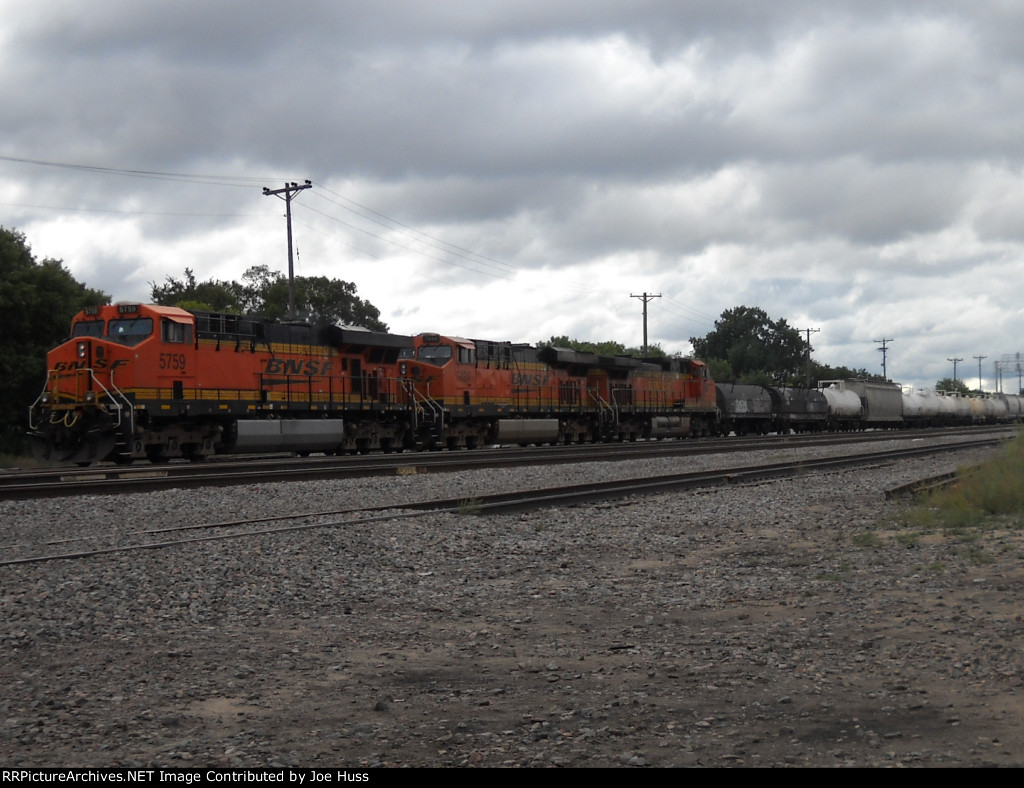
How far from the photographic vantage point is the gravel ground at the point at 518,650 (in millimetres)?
4191

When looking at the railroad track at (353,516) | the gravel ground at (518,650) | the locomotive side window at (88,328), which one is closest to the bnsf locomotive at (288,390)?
the locomotive side window at (88,328)

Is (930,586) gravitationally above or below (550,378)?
below

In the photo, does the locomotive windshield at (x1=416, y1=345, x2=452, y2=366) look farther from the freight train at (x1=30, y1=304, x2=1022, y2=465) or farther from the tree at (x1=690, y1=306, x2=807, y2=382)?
the tree at (x1=690, y1=306, x2=807, y2=382)

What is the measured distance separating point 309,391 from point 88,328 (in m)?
5.69

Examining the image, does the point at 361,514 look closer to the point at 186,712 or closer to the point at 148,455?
the point at 186,712

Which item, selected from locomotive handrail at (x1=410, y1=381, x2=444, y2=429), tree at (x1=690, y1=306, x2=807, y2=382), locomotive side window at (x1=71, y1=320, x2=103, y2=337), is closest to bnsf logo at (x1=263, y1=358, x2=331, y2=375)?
locomotive handrail at (x1=410, y1=381, x2=444, y2=429)

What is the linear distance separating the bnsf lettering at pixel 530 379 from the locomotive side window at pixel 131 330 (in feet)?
48.0

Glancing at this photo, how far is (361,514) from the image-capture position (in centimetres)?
1236

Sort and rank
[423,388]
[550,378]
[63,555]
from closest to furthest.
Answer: [63,555]
[423,388]
[550,378]

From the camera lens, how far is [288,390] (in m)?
25.7

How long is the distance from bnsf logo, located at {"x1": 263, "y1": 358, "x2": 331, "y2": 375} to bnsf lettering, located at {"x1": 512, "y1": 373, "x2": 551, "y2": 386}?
891 cm

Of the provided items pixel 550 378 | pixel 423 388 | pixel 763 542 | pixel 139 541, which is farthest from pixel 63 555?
pixel 550 378
